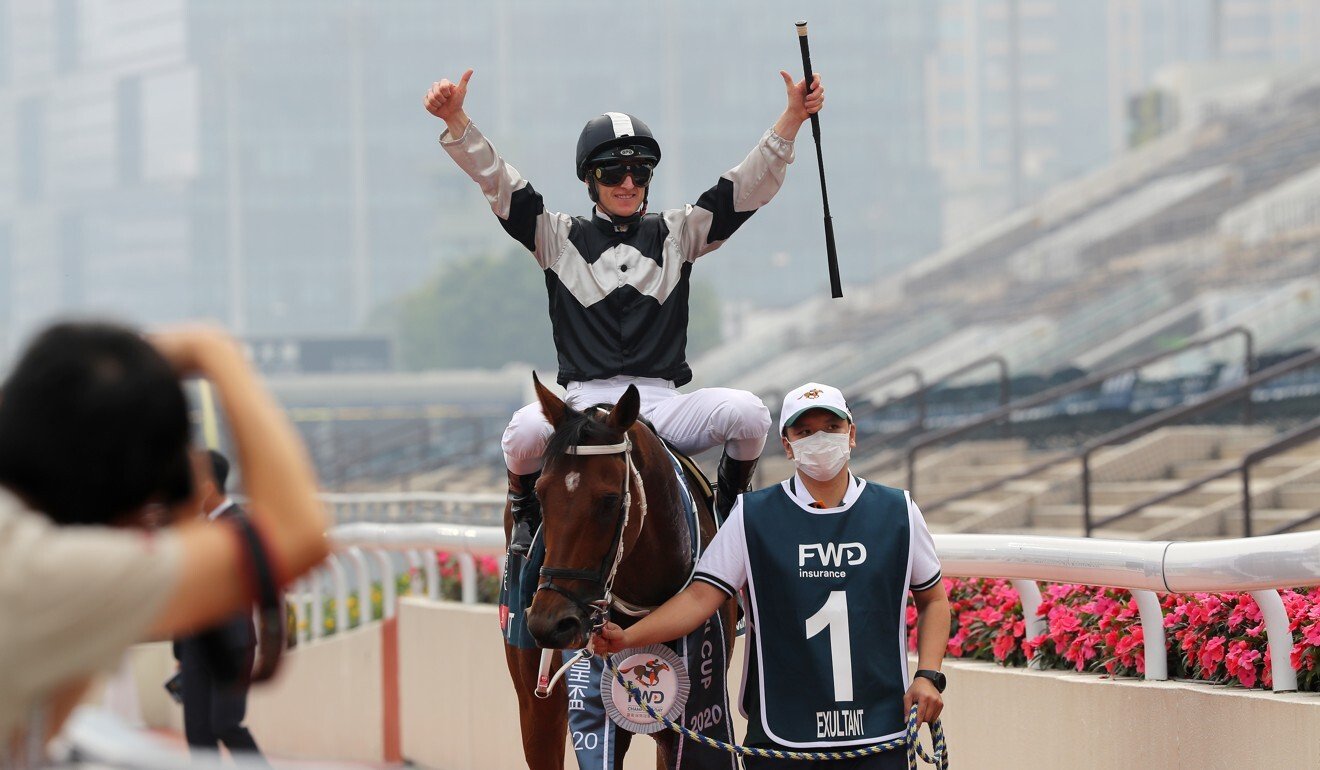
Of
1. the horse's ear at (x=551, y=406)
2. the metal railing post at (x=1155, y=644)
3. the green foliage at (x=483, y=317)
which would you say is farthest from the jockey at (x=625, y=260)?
the green foliage at (x=483, y=317)

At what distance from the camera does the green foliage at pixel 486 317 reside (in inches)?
3479

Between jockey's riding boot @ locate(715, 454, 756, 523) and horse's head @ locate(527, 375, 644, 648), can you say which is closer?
horse's head @ locate(527, 375, 644, 648)

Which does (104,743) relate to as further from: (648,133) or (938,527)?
(938,527)

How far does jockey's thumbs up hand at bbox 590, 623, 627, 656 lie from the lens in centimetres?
472

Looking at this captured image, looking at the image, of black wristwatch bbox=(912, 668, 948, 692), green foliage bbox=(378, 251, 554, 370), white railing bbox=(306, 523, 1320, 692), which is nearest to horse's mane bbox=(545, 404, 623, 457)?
black wristwatch bbox=(912, 668, 948, 692)

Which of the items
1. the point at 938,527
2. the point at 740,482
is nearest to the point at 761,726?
the point at 740,482

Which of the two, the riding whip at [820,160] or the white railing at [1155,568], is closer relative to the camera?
the white railing at [1155,568]

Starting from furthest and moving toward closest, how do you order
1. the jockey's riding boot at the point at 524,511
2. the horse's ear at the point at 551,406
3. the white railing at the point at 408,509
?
the white railing at the point at 408,509 → the jockey's riding boot at the point at 524,511 → the horse's ear at the point at 551,406

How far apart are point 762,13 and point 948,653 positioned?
126639 millimetres

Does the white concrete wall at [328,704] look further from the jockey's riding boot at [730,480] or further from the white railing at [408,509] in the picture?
the jockey's riding boot at [730,480]

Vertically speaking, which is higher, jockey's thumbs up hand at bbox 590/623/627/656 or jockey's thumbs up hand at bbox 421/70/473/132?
jockey's thumbs up hand at bbox 421/70/473/132

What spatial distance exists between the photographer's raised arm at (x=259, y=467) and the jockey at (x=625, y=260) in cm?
333

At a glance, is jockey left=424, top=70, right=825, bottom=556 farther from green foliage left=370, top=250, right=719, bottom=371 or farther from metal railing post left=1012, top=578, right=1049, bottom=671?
green foliage left=370, top=250, right=719, bottom=371

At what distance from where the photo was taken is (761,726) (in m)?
4.68
